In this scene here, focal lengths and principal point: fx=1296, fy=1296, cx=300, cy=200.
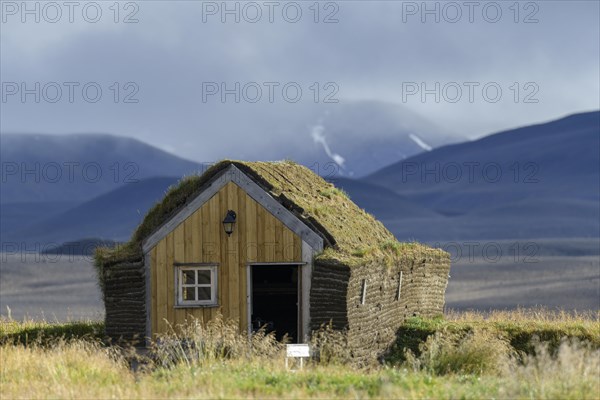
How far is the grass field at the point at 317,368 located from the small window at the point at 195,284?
689 mm

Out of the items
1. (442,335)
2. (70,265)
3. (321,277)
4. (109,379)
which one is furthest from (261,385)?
(70,265)

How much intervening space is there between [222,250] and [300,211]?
164 centimetres

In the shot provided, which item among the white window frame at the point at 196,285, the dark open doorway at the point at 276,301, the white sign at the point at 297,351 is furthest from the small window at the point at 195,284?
the white sign at the point at 297,351

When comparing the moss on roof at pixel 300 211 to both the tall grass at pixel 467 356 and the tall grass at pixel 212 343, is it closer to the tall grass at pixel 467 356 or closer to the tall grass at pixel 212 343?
the tall grass at pixel 212 343

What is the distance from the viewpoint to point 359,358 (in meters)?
24.0

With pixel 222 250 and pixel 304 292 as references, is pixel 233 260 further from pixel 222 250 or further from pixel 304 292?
pixel 304 292

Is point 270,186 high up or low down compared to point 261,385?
up

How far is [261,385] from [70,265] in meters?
83.6

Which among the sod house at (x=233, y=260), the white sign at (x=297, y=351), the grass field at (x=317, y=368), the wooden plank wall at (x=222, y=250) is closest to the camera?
the grass field at (x=317, y=368)

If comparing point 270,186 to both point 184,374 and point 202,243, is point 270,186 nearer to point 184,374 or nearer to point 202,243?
point 202,243

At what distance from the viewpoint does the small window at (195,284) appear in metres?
24.4

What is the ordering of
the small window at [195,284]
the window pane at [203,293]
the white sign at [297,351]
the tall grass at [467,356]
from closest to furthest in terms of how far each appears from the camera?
1. the white sign at [297,351]
2. the tall grass at [467,356]
3. the small window at [195,284]
4. the window pane at [203,293]

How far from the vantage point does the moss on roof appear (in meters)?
24.2

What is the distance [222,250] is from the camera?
24.4 metres
